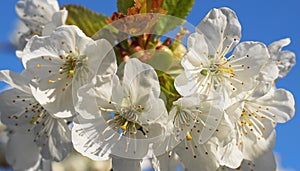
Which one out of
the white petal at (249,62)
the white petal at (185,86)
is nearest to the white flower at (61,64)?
the white petal at (185,86)

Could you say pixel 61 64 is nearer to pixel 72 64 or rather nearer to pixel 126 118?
pixel 72 64

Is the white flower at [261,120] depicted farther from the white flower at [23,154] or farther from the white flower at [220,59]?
the white flower at [23,154]

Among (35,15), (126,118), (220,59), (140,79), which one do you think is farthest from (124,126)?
(35,15)

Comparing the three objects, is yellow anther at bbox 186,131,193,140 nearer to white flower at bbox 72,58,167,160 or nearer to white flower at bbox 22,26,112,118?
white flower at bbox 72,58,167,160

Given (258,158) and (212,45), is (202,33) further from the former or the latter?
(258,158)

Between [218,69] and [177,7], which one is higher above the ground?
[177,7]

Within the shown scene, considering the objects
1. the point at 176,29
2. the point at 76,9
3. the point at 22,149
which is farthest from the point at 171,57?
the point at 22,149

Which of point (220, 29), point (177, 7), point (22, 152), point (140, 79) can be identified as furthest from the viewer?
point (22, 152)
